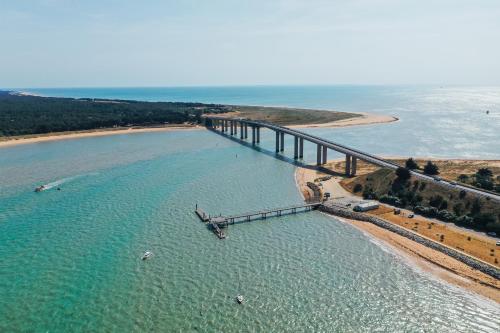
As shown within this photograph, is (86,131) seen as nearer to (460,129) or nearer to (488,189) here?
(488,189)

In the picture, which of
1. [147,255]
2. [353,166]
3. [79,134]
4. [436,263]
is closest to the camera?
[436,263]

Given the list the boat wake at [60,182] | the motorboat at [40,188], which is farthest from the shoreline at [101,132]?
the motorboat at [40,188]

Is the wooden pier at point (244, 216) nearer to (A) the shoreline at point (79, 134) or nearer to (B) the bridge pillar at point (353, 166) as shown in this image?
(B) the bridge pillar at point (353, 166)

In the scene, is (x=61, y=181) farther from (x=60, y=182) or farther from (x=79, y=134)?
(x=79, y=134)

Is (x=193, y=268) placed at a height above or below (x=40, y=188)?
below

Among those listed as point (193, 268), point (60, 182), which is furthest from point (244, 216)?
point (60, 182)

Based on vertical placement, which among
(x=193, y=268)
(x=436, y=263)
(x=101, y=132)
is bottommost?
(x=193, y=268)
